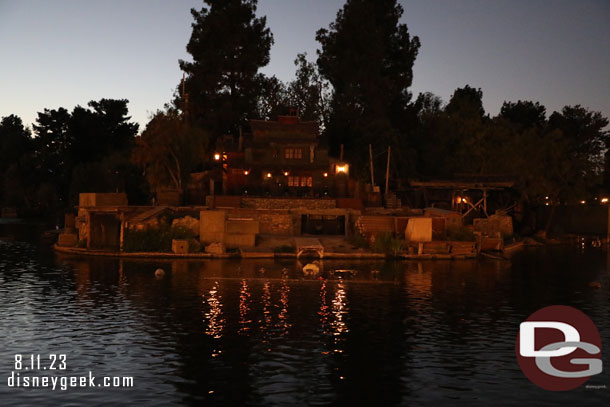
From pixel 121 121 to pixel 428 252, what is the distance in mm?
78772

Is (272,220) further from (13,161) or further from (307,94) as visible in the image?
(13,161)

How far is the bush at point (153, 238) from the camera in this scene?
4497 centimetres

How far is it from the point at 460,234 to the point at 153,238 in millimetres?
23165

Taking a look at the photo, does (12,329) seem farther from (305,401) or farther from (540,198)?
(540,198)

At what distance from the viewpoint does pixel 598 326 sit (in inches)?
914

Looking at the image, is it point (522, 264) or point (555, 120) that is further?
point (555, 120)

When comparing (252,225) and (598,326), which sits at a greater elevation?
(252,225)

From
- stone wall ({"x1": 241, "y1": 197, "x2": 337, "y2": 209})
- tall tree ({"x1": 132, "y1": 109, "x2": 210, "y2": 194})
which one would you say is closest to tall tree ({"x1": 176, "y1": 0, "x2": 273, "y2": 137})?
tall tree ({"x1": 132, "y1": 109, "x2": 210, "y2": 194})

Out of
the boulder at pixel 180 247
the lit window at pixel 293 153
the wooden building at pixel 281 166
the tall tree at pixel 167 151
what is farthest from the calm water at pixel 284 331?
the lit window at pixel 293 153

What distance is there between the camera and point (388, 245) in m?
45.3

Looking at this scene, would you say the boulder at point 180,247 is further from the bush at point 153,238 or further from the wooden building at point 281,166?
the wooden building at point 281,166

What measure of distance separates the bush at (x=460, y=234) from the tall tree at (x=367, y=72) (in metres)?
24.1

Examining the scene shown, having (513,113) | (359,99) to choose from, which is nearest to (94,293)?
(359,99)
